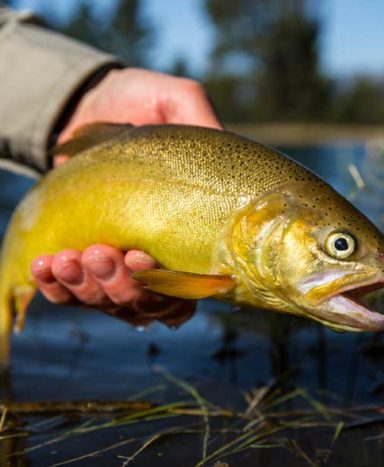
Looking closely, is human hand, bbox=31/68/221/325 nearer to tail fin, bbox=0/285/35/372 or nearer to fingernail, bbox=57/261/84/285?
fingernail, bbox=57/261/84/285

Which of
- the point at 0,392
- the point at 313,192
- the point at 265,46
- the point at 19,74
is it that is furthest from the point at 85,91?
the point at 265,46

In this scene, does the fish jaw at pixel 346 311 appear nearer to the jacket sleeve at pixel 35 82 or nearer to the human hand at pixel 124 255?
the human hand at pixel 124 255

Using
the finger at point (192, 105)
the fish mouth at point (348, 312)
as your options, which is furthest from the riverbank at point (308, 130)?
the fish mouth at point (348, 312)

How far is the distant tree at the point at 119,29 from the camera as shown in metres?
43.0

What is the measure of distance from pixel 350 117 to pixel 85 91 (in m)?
46.4

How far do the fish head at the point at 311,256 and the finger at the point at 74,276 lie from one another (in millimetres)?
705

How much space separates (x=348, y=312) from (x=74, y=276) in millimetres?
1082

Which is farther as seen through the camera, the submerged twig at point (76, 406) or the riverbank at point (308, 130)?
the riverbank at point (308, 130)

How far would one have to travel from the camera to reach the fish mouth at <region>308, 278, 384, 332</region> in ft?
7.02

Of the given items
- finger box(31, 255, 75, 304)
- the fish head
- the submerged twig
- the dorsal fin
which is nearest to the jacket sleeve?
the dorsal fin

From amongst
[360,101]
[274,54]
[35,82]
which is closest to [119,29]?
[274,54]

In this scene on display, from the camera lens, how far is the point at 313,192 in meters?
2.35

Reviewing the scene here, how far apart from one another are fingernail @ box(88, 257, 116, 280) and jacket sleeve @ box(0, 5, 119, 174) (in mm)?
1156

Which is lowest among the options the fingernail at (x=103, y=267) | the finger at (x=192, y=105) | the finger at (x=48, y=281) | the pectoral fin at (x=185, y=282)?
the finger at (x=48, y=281)
